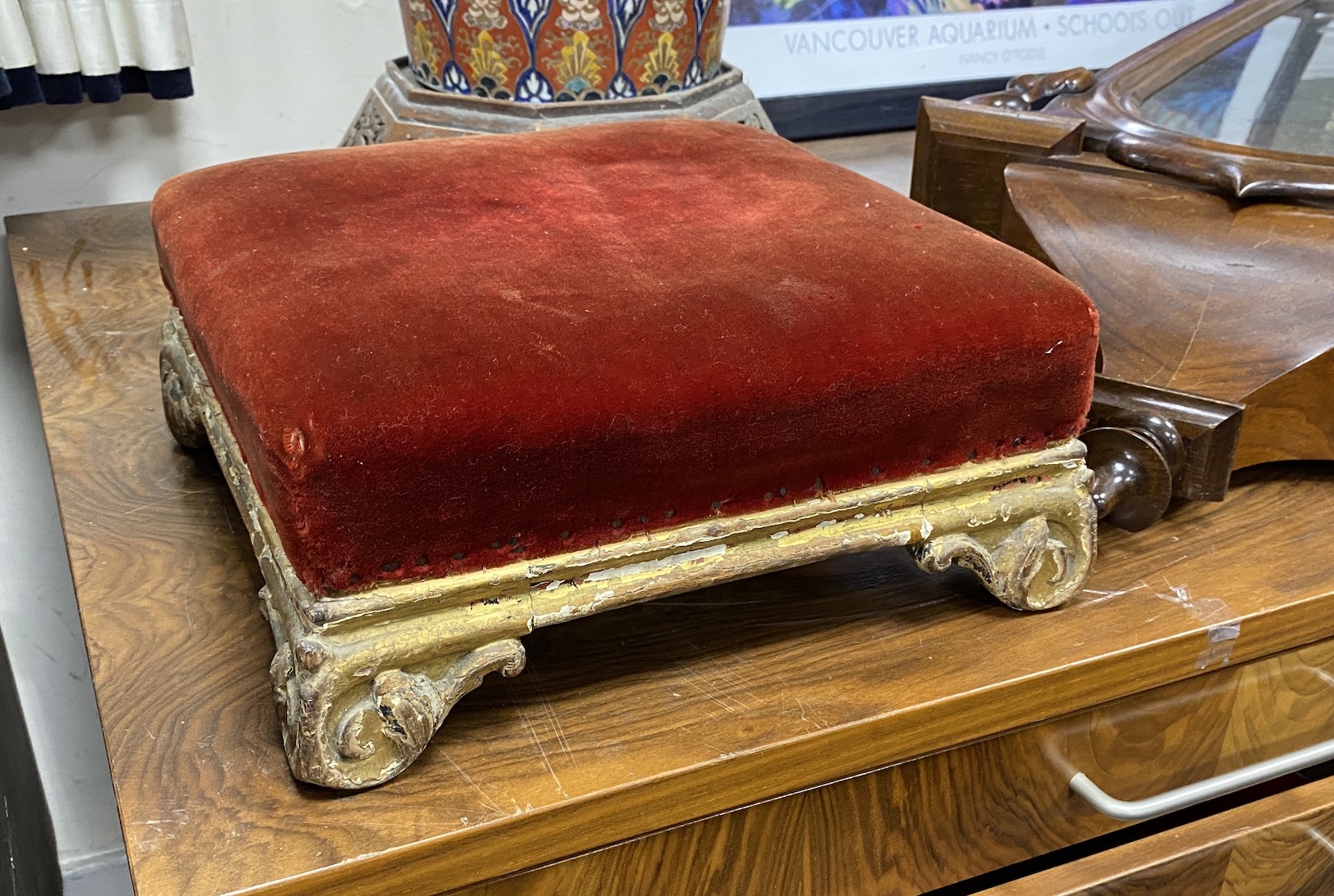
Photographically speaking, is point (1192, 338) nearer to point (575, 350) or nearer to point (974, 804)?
point (974, 804)

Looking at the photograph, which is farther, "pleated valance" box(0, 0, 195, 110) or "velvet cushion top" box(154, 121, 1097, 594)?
"pleated valance" box(0, 0, 195, 110)

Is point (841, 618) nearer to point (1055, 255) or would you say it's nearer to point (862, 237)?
point (862, 237)

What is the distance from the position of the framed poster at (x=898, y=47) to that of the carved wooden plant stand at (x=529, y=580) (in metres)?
0.93

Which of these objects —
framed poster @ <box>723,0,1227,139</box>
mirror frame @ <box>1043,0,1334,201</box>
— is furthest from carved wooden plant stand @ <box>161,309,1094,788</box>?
framed poster @ <box>723,0,1227,139</box>

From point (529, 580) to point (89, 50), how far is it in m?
0.73

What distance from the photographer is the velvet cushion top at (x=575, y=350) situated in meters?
0.45

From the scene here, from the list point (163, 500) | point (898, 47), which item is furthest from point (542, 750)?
point (898, 47)

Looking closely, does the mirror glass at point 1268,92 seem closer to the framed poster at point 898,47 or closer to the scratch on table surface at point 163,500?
the framed poster at point 898,47

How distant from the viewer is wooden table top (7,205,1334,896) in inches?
19.3

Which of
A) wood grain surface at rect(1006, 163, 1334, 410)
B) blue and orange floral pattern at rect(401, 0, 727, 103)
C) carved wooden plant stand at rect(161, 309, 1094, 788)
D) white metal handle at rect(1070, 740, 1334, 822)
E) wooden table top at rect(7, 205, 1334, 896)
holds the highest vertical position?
blue and orange floral pattern at rect(401, 0, 727, 103)

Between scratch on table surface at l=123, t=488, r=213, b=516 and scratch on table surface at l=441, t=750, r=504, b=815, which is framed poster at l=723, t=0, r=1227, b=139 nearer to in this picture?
scratch on table surface at l=123, t=488, r=213, b=516

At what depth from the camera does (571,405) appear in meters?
0.46

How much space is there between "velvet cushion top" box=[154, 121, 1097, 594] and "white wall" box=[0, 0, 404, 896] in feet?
1.75

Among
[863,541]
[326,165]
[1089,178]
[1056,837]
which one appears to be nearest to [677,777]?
[863,541]
